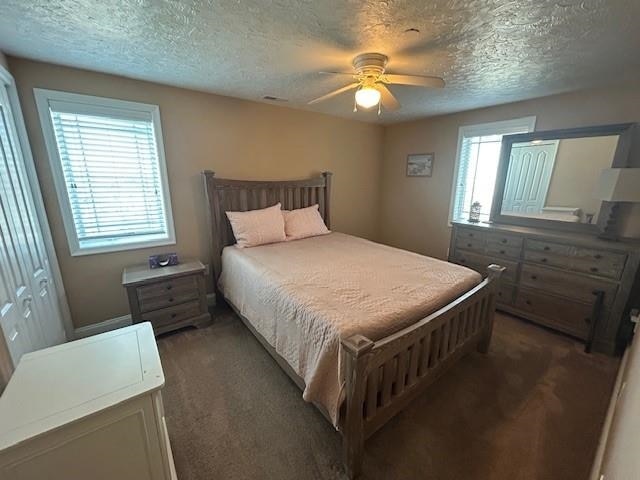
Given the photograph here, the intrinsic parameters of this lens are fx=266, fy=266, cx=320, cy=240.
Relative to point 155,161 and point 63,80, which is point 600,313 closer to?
point 155,161

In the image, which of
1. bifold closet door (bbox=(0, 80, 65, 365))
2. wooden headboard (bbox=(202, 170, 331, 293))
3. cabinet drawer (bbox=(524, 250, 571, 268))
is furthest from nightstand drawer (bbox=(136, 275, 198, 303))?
cabinet drawer (bbox=(524, 250, 571, 268))

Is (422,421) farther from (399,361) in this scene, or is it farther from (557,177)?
(557,177)

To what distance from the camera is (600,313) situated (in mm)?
2270

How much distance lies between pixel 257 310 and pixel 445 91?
269 centimetres

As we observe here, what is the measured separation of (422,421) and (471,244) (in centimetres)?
208

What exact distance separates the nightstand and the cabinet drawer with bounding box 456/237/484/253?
2.88m

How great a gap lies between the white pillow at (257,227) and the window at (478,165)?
7.92 ft

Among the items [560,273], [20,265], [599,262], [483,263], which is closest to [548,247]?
[560,273]

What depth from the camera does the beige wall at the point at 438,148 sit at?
2404 millimetres

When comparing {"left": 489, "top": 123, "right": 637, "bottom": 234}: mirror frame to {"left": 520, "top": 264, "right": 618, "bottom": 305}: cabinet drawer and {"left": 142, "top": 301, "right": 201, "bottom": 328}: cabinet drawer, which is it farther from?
{"left": 142, "top": 301, "right": 201, "bottom": 328}: cabinet drawer

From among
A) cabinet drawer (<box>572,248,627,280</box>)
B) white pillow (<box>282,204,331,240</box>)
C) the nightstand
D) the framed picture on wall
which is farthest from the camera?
the framed picture on wall

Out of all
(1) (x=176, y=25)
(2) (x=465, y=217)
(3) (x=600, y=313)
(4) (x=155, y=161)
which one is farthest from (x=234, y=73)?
(3) (x=600, y=313)

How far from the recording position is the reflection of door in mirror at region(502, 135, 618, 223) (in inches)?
99.2

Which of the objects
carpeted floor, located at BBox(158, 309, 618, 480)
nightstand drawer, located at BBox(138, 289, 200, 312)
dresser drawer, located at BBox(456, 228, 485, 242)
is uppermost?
dresser drawer, located at BBox(456, 228, 485, 242)
